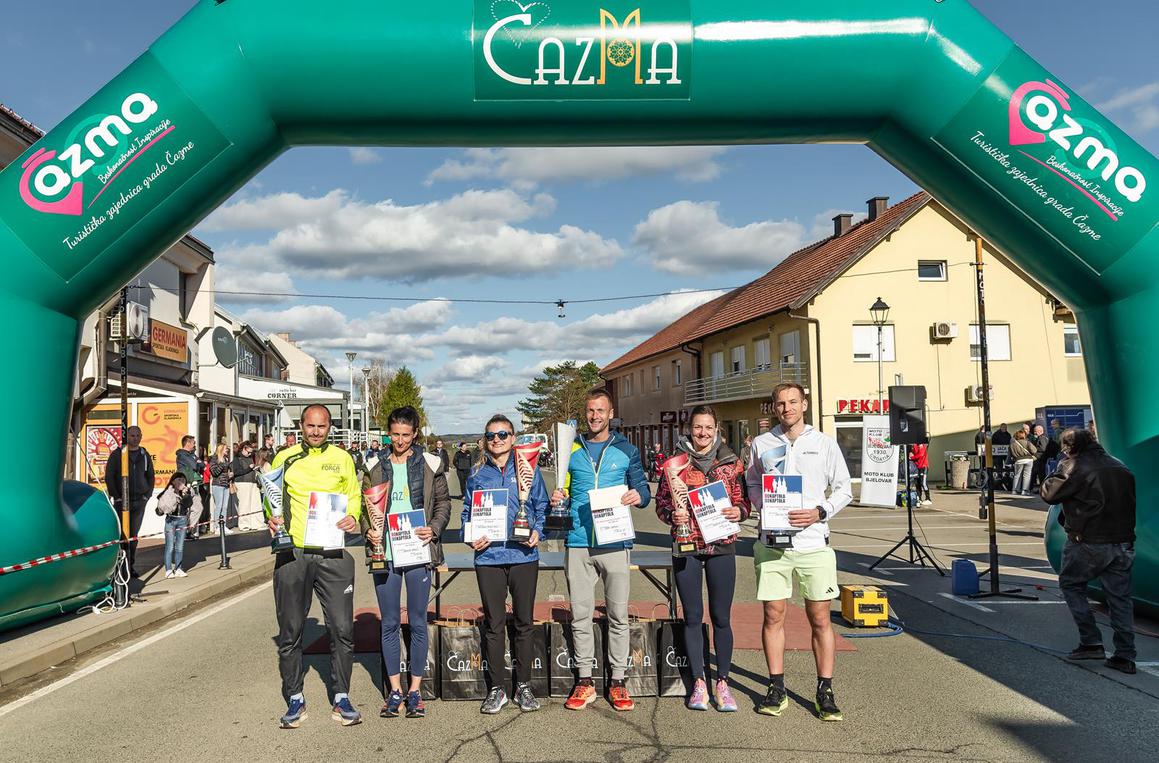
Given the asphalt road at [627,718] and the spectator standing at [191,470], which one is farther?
the spectator standing at [191,470]

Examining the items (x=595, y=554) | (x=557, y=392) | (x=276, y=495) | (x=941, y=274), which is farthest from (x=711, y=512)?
(x=557, y=392)

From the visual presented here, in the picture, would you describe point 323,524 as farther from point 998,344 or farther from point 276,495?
point 998,344

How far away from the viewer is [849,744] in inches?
192

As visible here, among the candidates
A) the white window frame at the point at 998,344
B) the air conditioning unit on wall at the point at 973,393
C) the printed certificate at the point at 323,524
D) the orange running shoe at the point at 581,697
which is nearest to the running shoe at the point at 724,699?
the orange running shoe at the point at 581,697

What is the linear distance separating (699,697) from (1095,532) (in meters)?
3.60

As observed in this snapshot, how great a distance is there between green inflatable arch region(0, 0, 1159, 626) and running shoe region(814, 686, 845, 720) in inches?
154

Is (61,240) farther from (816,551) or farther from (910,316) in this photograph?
(910,316)

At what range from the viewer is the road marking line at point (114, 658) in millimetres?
6000

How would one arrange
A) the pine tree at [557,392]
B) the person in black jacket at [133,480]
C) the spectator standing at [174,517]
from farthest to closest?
1. the pine tree at [557,392]
2. the spectator standing at [174,517]
3. the person in black jacket at [133,480]

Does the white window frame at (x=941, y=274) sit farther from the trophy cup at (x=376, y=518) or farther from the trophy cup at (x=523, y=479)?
the trophy cup at (x=376, y=518)

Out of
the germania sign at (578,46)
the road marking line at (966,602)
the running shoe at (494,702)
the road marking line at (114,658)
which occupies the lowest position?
the road marking line at (114,658)

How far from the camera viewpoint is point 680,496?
5633 millimetres

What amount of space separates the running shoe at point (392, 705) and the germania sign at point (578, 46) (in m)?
4.65

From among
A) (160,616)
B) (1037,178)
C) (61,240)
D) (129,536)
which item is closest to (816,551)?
(1037,178)
